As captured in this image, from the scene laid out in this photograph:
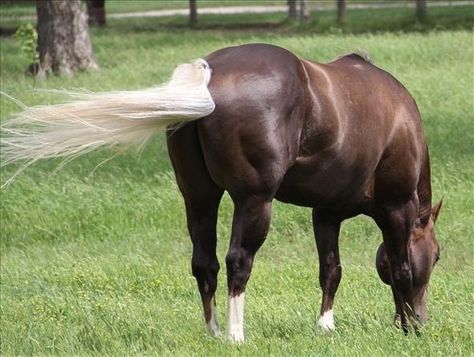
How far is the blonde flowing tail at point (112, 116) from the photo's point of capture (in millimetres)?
6004

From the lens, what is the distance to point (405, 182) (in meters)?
6.87

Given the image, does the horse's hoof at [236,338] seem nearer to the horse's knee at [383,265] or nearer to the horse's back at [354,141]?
the horse's back at [354,141]

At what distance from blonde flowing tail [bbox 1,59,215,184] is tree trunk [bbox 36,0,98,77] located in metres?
13.7

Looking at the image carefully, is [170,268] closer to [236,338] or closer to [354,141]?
[236,338]

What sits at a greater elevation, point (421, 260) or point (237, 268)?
point (237, 268)

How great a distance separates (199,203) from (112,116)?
66 cm

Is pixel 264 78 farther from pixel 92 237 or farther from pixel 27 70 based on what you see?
pixel 27 70

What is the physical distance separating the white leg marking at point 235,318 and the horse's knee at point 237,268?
0.06 meters

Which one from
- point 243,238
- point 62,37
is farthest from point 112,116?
point 62,37

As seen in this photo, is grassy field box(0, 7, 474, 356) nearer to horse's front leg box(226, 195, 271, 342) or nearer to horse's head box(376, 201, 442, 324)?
horse's head box(376, 201, 442, 324)

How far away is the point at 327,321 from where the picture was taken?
23.2 feet

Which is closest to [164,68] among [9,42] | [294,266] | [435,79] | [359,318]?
[435,79]

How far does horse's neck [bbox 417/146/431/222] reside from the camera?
712 centimetres

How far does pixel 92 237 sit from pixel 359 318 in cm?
408
